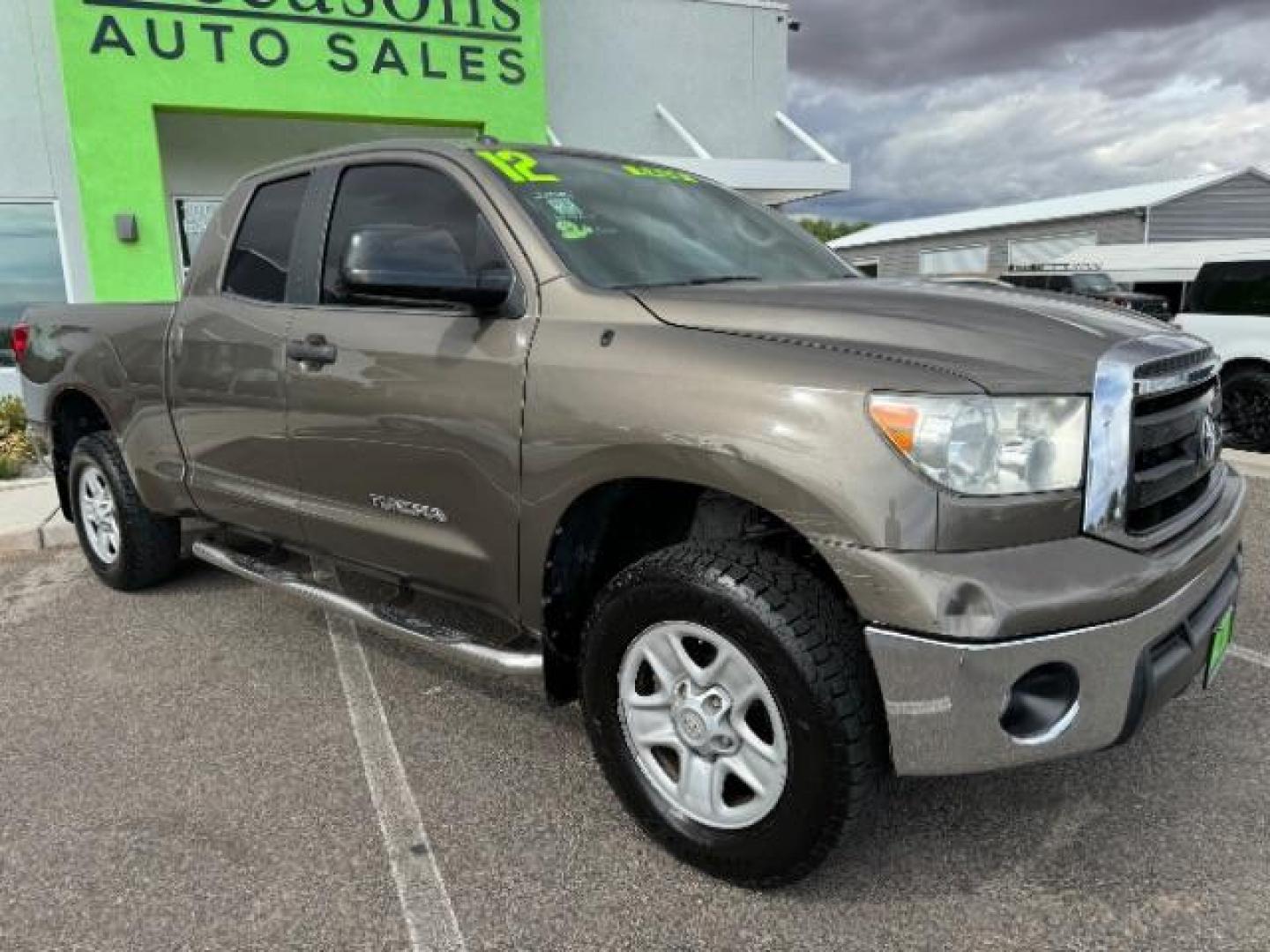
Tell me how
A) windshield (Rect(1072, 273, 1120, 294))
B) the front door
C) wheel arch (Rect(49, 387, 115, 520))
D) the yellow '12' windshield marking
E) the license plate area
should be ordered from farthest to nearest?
1. windshield (Rect(1072, 273, 1120, 294))
2. wheel arch (Rect(49, 387, 115, 520))
3. the yellow '12' windshield marking
4. the front door
5. the license plate area

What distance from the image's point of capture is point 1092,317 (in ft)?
8.03

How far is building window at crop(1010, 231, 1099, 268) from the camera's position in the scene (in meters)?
30.4

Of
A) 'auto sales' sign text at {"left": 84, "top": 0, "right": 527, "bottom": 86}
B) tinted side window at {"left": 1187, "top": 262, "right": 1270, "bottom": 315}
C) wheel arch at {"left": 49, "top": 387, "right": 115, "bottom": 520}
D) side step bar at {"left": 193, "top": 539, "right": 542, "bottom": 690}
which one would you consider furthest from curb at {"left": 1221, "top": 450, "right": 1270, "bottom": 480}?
'auto sales' sign text at {"left": 84, "top": 0, "right": 527, "bottom": 86}

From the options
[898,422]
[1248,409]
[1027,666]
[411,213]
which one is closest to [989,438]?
[898,422]

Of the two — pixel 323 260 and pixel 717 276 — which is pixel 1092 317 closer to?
pixel 717 276

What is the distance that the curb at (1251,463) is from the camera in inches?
283

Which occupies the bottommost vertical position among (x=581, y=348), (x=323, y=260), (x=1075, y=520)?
(x=1075, y=520)

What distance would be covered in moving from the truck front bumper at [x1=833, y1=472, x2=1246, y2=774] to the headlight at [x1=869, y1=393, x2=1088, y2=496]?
148mm

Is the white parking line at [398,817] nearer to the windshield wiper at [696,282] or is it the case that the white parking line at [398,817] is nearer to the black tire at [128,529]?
the black tire at [128,529]

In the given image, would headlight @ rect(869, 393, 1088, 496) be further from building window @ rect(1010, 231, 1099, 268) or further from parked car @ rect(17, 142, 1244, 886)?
building window @ rect(1010, 231, 1099, 268)

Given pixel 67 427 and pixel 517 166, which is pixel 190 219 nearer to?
pixel 67 427

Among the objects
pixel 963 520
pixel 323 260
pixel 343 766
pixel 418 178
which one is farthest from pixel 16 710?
pixel 963 520

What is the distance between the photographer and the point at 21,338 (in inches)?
198

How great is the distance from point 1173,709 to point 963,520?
72.0 inches
